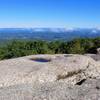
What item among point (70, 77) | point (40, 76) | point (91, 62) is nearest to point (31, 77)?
point (40, 76)

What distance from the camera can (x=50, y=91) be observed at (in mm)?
13750

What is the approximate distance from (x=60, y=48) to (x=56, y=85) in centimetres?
5600

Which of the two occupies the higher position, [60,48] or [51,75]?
[51,75]

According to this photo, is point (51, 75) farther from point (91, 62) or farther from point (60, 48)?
point (60, 48)

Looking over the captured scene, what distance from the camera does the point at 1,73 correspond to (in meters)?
18.0

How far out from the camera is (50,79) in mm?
18125

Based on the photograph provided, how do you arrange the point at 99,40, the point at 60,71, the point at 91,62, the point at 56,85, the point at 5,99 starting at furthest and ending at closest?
the point at 99,40 < the point at 91,62 < the point at 60,71 < the point at 56,85 < the point at 5,99

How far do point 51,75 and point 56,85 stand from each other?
365cm

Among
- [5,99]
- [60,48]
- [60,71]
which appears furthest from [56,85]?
[60,48]

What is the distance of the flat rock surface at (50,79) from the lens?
43.3 ft

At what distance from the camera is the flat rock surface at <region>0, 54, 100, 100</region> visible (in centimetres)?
1321

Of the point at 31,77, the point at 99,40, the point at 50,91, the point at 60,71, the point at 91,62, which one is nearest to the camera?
the point at 50,91

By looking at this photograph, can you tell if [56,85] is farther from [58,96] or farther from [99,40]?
[99,40]

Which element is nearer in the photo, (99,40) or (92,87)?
(92,87)
